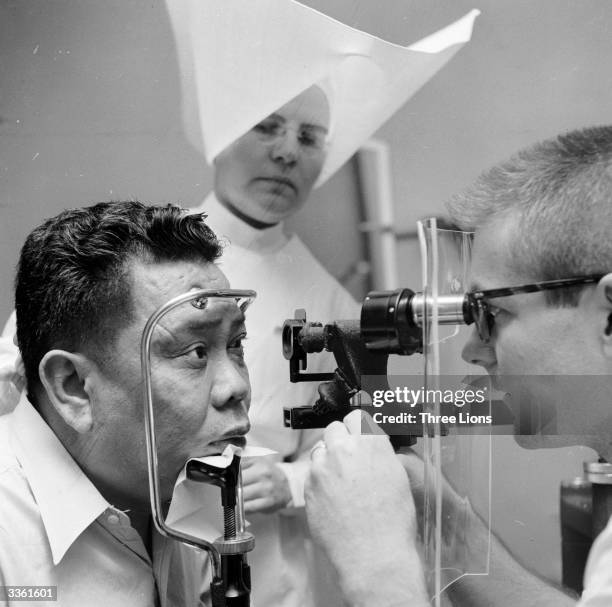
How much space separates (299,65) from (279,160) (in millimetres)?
172

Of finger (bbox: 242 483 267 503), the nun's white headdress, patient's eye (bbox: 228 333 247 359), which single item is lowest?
finger (bbox: 242 483 267 503)

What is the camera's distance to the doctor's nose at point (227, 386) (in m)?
1.34

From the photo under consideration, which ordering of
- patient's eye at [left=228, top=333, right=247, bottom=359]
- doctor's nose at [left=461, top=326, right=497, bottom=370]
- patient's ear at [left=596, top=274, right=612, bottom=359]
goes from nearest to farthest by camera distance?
patient's ear at [left=596, top=274, right=612, bottom=359] → doctor's nose at [left=461, top=326, right=497, bottom=370] → patient's eye at [left=228, top=333, right=247, bottom=359]

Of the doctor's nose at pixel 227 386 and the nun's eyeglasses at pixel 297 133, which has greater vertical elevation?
the nun's eyeglasses at pixel 297 133

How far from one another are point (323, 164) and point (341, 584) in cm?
72

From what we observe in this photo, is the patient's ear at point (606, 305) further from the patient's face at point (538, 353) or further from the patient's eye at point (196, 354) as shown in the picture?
the patient's eye at point (196, 354)

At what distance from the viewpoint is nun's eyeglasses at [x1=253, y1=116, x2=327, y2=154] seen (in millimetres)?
1447

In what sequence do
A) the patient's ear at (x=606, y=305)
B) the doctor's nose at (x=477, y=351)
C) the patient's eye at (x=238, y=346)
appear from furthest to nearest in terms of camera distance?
the patient's eye at (x=238, y=346) → the doctor's nose at (x=477, y=351) → the patient's ear at (x=606, y=305)

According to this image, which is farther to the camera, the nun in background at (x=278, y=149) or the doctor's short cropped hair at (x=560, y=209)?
the nun in background at (x=278, y=149)

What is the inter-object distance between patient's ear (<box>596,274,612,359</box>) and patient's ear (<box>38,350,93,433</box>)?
816mm

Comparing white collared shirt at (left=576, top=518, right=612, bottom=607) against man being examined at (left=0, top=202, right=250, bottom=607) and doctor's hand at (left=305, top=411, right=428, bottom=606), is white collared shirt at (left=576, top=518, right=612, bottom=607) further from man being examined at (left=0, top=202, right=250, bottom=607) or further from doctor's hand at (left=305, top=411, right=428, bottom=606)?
man being examined at (left=0, top=202, right=250, bottom=607)

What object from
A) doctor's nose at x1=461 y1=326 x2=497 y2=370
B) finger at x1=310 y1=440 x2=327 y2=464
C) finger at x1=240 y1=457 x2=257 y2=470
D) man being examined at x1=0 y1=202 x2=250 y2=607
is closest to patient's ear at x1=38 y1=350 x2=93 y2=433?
man being examined at x1=0 y1=202 x2=250 y2=607

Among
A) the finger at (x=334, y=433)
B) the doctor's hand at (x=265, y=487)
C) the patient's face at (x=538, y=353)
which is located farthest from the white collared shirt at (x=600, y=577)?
the doctor's hand at (x=265, y=487)

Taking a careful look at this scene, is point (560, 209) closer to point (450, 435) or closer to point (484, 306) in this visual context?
point (484, 306)
